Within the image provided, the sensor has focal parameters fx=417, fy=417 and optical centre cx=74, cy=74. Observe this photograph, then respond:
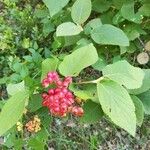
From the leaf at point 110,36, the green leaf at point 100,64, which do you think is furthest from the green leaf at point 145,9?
the leaf at point 110,36

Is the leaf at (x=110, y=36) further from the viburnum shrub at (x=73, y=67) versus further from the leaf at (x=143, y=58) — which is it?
the leaf at (x=143, y=58)

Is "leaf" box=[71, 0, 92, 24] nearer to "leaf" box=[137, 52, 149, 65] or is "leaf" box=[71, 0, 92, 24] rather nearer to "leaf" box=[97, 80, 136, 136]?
"leaf" box=[97, 80, 136, 136]

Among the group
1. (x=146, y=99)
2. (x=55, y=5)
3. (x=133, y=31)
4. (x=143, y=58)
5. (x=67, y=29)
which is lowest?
A: (x=143, y=58)

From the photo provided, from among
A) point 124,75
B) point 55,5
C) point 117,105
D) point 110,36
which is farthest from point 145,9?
point 117,105

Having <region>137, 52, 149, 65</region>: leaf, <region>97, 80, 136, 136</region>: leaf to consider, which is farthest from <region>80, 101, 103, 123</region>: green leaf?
<region>137, 52, 149, 65</region>: leaf

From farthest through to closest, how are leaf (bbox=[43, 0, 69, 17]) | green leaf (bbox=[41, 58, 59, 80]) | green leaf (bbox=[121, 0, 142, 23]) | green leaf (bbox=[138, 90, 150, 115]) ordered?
green leaf (bbox=[121, 0, 142, 23]), leaf (bbox=[43, 0, 69, 17]), green leaf (bbox=[138, 90, 150, 115]), green leaf (bbox=[41, 58, 59, 80])

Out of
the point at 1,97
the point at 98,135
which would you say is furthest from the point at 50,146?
the point at 1,97

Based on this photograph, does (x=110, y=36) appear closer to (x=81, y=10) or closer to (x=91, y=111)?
(x=81, y=10)
